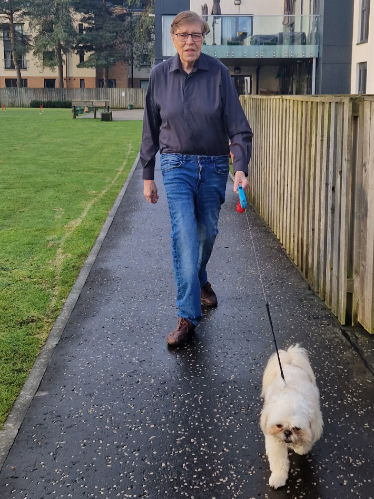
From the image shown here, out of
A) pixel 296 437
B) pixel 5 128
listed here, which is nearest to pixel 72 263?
pixel 296 437

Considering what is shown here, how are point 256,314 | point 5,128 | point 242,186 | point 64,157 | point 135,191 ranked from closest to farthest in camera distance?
point 242,186 → point 256,314 → point 135,191 → point 64,157 → point 5,128

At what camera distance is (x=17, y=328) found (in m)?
5.16

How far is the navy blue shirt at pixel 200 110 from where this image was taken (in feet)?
15.3

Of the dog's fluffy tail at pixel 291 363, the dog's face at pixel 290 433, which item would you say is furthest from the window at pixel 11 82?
the dog's face at pixel 290 433

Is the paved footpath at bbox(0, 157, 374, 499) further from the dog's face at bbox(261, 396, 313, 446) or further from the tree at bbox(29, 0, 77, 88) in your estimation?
the tree at bbox(29, 0, 77, 88)

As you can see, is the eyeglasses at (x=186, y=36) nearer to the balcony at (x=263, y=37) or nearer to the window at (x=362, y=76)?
the window at (x=362, y=76)

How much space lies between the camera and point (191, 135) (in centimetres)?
470

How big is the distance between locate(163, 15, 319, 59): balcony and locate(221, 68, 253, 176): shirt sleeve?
80.5 feet

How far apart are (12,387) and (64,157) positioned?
14904 mm

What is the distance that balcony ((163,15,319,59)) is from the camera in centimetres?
2822

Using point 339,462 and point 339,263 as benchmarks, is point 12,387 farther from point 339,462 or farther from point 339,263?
point 339,263

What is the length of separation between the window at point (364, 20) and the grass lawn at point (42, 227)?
462 inches

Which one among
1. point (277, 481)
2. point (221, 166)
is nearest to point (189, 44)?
point (221, 166)

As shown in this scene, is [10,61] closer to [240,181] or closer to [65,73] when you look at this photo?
[65,73]
